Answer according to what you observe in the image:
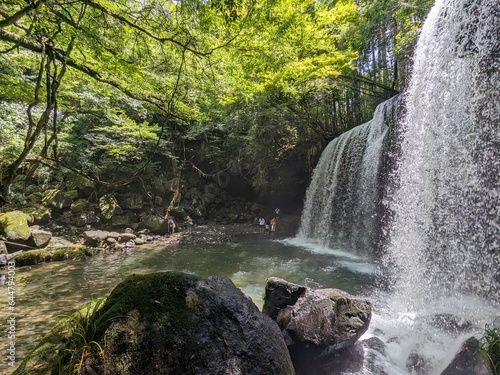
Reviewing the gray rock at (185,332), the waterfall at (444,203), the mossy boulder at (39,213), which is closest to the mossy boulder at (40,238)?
the mossy boulder at (39,213)

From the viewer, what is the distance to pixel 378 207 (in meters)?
10.1

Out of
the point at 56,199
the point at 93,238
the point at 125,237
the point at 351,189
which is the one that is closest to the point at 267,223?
the point at 351,189

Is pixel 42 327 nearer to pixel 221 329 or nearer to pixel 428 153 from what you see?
pixel 221 329

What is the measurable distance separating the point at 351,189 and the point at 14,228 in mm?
13827

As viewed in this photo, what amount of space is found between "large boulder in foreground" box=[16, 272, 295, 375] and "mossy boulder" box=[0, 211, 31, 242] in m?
10.0

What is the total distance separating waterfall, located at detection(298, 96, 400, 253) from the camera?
10.4 meters

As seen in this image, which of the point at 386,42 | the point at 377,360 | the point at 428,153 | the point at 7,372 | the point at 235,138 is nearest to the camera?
the point at 7,372

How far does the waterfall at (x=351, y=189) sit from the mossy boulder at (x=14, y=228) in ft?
41.0

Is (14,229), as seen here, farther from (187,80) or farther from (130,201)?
(187,80)

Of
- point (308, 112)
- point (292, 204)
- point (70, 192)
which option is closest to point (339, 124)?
point (308, 112)

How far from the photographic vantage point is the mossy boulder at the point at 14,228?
977 centimetres

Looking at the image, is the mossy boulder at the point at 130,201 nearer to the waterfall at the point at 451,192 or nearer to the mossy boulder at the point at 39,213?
the mossy boulder at the point at 39,213

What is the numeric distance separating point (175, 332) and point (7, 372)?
315 cm

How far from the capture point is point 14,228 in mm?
9984
